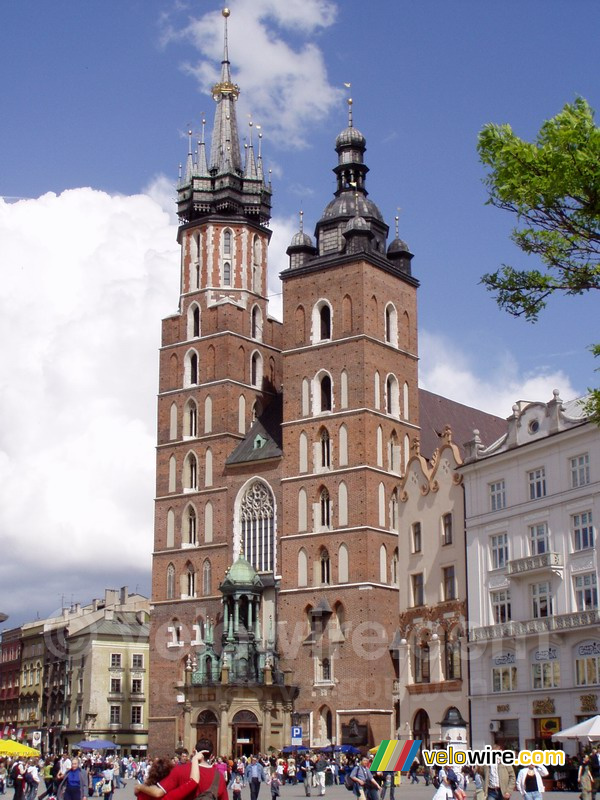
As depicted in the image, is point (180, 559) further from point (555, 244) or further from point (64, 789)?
point (555, 244)

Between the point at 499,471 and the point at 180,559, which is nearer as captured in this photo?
the point at 499,471

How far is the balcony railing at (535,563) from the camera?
129ft

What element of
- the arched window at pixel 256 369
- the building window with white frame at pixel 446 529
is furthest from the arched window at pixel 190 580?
the building window with white frame at pixel 446 529

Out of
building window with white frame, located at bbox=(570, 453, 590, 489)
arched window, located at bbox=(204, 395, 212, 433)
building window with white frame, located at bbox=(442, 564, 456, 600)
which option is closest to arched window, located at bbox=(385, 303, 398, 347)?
arched window, located at bbox=(204, 395, 212, 433)

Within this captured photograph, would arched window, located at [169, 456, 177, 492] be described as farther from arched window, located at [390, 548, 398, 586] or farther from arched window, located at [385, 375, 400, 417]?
arched window, located at [390, 548, 398, 586]

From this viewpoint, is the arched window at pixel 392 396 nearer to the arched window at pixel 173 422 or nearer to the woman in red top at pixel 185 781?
the arched window at pixel 173 422

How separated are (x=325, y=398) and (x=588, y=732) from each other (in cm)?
3268

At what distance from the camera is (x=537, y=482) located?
4138 cm

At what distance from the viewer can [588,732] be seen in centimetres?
2644

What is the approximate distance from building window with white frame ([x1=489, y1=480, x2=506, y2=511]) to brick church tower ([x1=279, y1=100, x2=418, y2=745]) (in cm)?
1114

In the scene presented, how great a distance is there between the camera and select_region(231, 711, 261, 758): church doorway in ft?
174

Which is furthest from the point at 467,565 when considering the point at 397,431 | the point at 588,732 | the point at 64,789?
the point at 64,789

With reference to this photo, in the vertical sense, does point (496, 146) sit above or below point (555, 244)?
above

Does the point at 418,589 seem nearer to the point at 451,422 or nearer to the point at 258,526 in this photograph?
the point at 258,526
